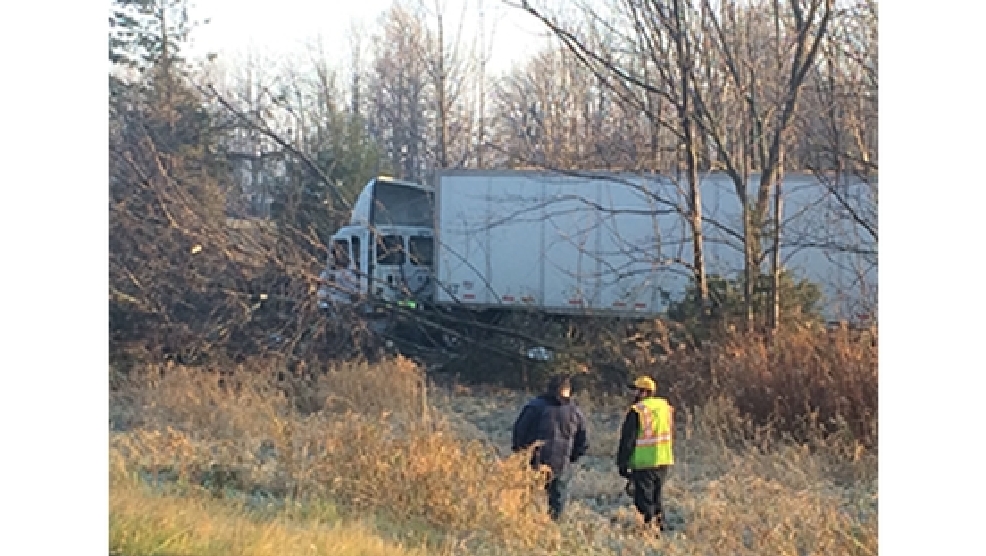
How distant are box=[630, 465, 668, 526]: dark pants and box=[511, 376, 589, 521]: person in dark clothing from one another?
0.55m

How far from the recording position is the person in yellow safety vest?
848 cm

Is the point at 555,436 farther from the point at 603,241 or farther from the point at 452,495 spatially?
the point at 603,241

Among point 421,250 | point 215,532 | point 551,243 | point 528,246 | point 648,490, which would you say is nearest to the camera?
point 215,532

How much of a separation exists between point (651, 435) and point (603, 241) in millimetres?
9814

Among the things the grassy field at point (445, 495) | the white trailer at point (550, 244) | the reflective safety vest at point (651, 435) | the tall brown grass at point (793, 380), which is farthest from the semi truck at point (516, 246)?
the reflective safety vest at point (651, 435)

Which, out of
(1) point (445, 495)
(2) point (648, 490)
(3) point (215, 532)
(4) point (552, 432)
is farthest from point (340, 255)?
(3) point (215, 532)

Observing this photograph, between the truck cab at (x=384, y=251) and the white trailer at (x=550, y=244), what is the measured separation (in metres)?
0.57

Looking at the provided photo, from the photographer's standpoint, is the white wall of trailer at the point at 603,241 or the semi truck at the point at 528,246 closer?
the white wall of trailer at the point at 603,241

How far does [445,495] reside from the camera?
7605mm

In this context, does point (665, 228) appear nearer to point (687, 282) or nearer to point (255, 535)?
point (687, 282)

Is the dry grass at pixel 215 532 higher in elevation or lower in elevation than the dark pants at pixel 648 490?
higher

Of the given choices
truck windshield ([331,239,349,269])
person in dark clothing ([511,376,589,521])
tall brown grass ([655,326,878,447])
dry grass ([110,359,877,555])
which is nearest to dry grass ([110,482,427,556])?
dry grass ([110,359,877,555])

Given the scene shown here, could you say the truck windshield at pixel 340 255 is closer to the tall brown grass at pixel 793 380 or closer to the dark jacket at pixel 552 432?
the tall brown grass at pixel 793 380

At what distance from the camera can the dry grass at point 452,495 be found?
657cm
